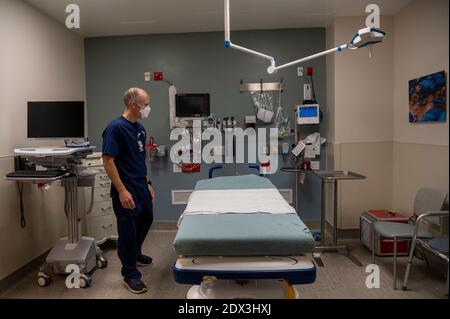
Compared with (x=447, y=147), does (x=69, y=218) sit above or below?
below

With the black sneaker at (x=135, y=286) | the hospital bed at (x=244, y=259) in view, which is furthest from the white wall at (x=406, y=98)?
the black sneaker at (x=135, y=286)

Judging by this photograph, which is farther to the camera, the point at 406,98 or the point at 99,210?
the point at 99,210

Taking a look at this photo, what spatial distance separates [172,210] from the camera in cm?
311

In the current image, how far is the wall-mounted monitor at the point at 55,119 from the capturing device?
1.90m

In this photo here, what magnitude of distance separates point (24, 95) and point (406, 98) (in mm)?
2118

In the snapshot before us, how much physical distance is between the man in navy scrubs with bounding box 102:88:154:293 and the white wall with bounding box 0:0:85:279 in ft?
2.14

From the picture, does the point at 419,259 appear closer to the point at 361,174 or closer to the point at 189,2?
the point at 361,174

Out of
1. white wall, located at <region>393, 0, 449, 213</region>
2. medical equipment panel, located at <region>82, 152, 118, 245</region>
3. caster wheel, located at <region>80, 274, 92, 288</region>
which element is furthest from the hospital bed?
medical equipment panel, located at <region>82, 152, 118, 245</region>

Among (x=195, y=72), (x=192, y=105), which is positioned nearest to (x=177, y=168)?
(x=192, y=105)

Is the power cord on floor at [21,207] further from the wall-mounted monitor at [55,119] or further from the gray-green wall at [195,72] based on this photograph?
the gray-green wall at [195,72]

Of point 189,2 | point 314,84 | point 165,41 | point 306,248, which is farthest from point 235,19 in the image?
point 306,248

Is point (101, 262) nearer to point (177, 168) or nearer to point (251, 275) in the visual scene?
point (177, 168)

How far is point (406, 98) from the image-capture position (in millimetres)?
1021

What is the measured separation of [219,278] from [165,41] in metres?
2.56
